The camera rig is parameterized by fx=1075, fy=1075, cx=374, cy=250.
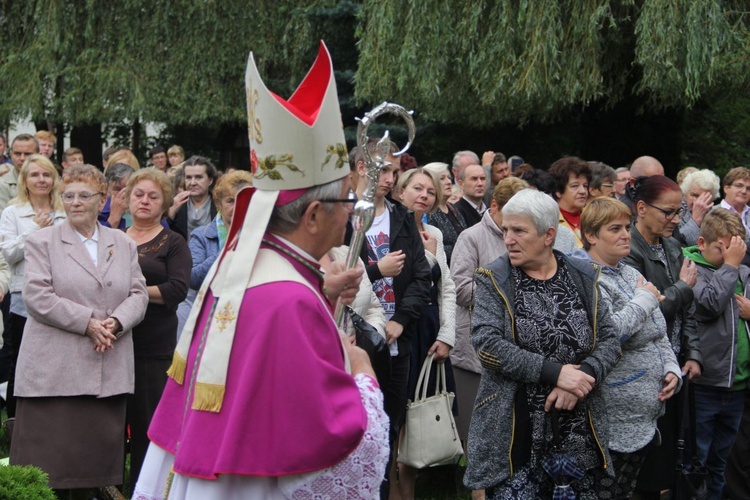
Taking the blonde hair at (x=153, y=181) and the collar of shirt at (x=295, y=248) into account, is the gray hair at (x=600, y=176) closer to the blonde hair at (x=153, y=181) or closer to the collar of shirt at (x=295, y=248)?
the blonde hair at (x=153, y=181)

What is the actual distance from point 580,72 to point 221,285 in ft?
32.9

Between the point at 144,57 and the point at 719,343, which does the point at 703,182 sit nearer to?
the point at 719,343

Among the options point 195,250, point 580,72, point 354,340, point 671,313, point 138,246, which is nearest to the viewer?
point 354,340

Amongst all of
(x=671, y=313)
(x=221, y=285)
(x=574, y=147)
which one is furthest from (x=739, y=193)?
(x=574, y=147)

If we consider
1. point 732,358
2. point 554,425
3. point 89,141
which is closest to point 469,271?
point 732,358

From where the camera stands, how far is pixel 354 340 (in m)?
4.98

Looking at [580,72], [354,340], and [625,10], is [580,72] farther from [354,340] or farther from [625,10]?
[354,340]

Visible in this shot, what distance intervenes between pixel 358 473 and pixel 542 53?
9.99 metres

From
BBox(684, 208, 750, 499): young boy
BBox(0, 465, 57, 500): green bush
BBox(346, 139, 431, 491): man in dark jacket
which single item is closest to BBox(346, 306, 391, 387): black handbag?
BBox(346, 139, 431, 491): man in dark jacket

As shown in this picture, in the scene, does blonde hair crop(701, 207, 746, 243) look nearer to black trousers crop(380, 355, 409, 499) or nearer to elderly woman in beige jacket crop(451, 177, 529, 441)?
elderly woman in beige jacket crop(451, 177, 529, 441)

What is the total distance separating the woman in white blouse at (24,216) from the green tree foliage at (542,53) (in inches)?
252

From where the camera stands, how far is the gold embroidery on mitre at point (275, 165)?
10.7ft

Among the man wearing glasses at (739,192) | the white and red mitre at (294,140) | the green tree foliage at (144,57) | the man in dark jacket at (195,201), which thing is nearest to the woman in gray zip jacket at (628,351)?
the white and red mitre at (294,140)

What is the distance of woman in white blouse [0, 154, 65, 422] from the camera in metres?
7.38
